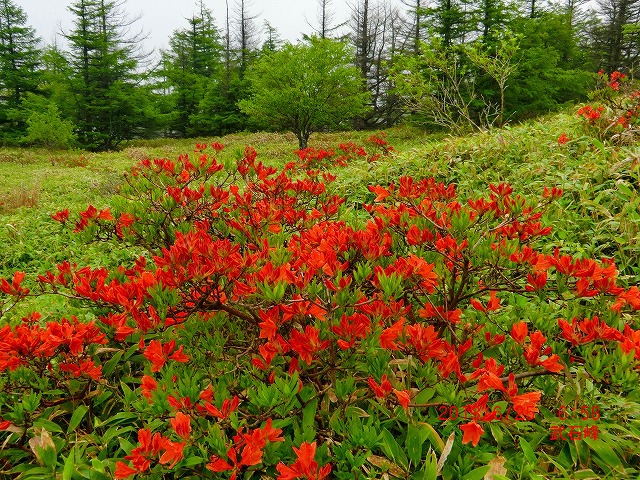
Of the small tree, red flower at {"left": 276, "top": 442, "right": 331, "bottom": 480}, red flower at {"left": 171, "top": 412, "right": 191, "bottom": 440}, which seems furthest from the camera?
the small tree

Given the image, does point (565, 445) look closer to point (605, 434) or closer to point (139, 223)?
point (605, 434)

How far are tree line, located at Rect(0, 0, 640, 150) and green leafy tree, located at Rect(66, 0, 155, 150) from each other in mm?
76

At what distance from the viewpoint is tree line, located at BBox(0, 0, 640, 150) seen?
16.8 meters

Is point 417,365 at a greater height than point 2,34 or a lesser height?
lesser

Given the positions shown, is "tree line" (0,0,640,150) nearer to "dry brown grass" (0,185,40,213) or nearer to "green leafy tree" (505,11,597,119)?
"green leafy tree" (505,11,597,119)

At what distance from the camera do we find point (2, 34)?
2586 cm

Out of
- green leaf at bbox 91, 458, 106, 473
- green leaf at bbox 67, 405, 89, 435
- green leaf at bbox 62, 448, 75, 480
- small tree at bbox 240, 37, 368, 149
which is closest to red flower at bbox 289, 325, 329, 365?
green leaf at bbox 91, 458, 106, 473

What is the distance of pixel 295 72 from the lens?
16.8 metres

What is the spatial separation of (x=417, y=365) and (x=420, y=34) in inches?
1254

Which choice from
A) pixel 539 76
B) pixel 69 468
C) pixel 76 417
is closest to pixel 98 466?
pixel 69 468

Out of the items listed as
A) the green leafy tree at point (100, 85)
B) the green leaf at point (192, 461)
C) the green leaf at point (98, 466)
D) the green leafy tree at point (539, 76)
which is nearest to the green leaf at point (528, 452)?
the green leaf at point (192, 461)

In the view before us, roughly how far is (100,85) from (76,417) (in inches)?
1168

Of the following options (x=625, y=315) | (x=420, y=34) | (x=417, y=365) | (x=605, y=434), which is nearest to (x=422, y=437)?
(x=417, y=365)

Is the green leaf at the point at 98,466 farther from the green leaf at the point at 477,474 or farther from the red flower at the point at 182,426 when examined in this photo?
the green leaf at the point at 477,474
